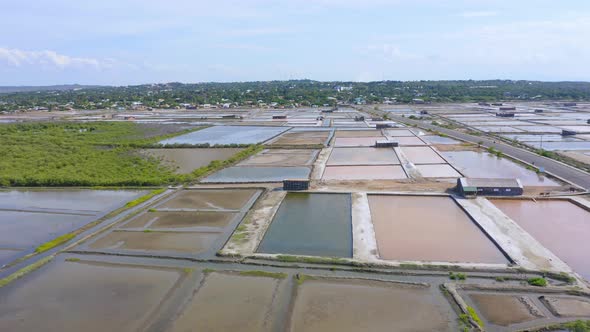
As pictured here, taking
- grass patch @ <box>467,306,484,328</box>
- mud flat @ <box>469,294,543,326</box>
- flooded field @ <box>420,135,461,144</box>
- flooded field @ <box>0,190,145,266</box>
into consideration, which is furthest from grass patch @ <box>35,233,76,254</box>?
flooded field @ <box>420,135,461,144</box>

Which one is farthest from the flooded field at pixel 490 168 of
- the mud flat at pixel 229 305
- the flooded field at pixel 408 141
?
the mud flat at pixel 229 305

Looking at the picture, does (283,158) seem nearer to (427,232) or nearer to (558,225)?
(427,232)

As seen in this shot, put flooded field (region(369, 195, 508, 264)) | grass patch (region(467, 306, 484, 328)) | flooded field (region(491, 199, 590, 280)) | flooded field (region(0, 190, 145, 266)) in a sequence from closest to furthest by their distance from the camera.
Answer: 1. grass patch (region(467, 306, 484, 328))
2. flooded field (region(491, 199, 590, 280))
3. flooded field (region(369, 195, 508, 264))
4. flooded field (region(0, 190, 145, 266))

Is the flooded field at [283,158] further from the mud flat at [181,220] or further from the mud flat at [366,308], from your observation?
the mud flat at [366,308]

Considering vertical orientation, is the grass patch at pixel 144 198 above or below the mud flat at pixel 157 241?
above

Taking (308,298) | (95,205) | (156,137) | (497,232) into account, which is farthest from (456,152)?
(156,137)

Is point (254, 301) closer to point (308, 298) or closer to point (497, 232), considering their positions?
point (308, 298)

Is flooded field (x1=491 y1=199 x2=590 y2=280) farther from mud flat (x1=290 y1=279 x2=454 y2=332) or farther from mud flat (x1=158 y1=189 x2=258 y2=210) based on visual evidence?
mud flat (x1=158 y1=189 x2=258 y2=210)
